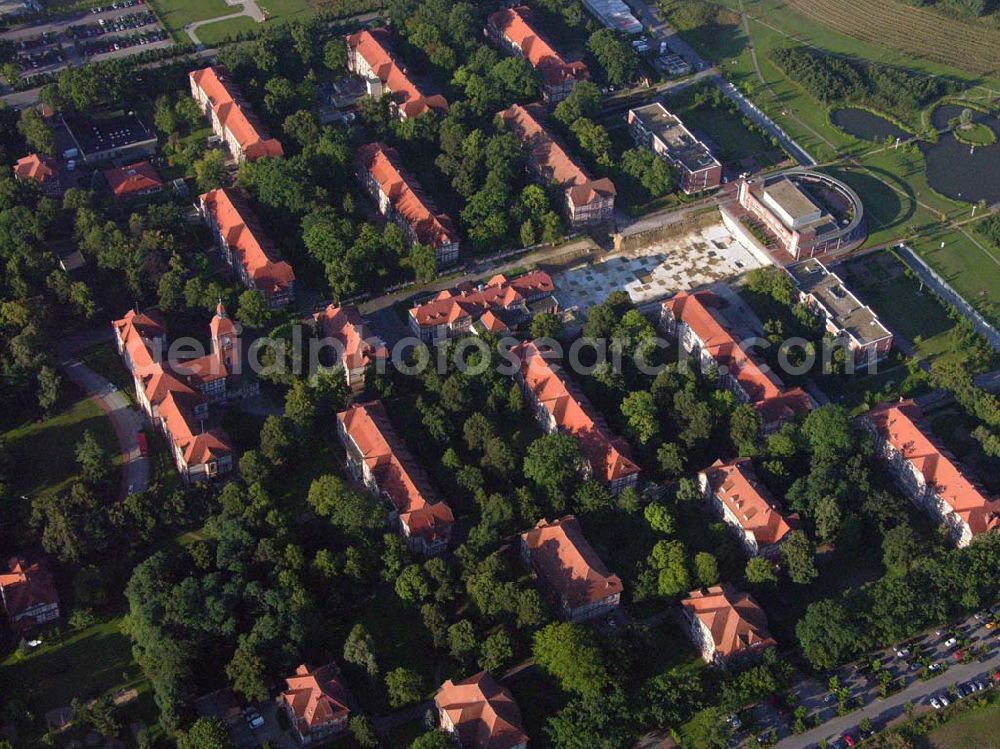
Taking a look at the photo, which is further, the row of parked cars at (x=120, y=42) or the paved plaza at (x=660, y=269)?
the row of parked cars at (x=120, y=42)

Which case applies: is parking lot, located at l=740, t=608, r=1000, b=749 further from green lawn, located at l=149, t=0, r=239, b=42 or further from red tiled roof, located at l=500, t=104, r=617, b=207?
green lawn, located at l=149, t=0, r=239, b=42

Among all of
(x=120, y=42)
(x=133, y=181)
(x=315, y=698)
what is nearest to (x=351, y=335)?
(x=133, y=181)

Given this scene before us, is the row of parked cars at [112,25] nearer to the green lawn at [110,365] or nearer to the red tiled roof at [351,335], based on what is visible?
the green lawn at [110,365]

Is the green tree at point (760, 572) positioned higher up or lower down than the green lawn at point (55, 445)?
lower down

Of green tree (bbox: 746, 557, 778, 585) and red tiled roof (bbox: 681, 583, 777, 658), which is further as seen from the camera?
green tree (bbox: 746, 557, 778, 585)

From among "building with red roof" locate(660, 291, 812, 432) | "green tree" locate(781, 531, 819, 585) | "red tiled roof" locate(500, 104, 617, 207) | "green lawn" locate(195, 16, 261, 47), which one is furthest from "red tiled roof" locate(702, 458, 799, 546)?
"green lawn" locate(195, 16, 261, 47)

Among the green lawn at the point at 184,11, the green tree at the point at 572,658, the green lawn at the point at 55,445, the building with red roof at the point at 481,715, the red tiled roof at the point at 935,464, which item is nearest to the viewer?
the building with red roof at the point at 481,715

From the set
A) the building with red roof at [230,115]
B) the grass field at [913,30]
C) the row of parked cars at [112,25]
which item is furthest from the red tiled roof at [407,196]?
the grass field at [913,30]
